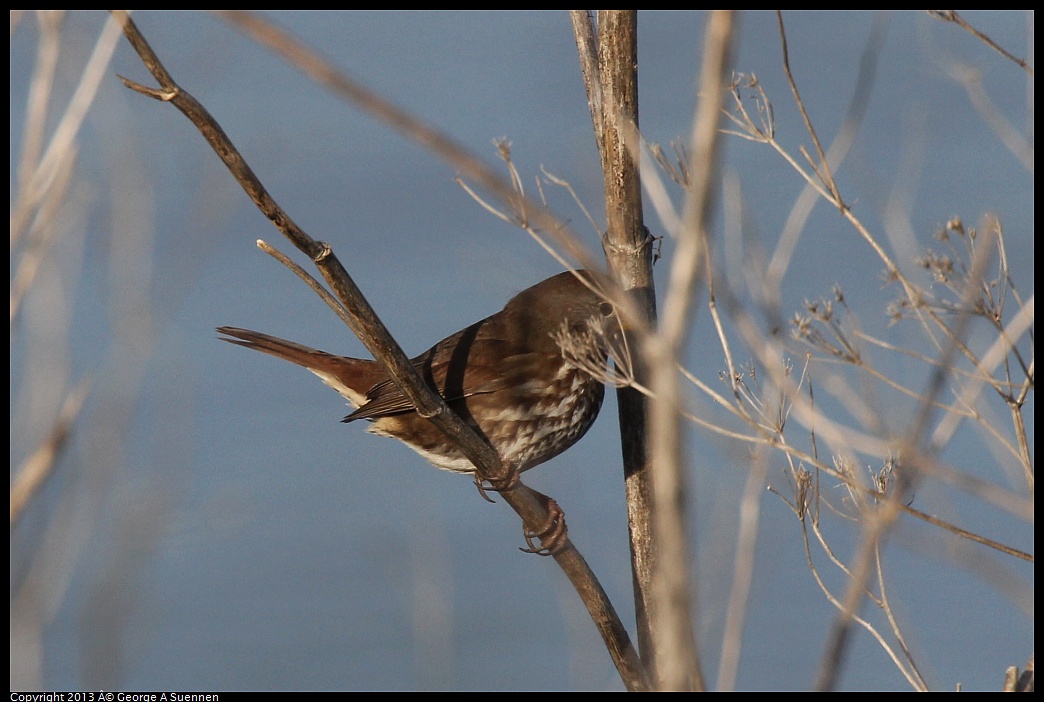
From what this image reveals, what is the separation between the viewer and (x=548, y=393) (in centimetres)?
472

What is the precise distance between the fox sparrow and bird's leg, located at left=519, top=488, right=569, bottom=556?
0.35m

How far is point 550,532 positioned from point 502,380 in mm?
877

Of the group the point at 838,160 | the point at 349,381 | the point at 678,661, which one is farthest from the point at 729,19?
the point at 349,381

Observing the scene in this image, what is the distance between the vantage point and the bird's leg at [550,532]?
13.3 ft

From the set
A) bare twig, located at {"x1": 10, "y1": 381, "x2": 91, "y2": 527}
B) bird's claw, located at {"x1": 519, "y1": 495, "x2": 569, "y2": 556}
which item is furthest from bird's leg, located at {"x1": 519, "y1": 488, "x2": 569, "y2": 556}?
bare twig, located at {"x1": 10, "y1": 381, "x2": 91, "y2": 527}

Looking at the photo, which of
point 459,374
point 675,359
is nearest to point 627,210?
point 459,374

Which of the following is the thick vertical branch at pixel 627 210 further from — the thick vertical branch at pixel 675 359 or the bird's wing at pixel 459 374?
the thick vertical branch at pixel 675 359

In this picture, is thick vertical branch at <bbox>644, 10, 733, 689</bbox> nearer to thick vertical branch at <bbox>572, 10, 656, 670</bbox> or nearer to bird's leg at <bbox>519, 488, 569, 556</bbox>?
thick vertical branch at <bbox>572, 10, 656, 670</bbox>

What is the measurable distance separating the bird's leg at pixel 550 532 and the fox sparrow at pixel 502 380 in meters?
0.35

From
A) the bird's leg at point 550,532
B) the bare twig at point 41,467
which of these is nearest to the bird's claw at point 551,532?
the bird's leg at point 550,532

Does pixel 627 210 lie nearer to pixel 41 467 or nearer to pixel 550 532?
pixel 550 532

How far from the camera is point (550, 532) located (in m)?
4.15

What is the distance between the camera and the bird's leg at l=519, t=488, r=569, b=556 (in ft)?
13.3

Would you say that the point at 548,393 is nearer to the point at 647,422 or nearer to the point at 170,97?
the point at 647,422
